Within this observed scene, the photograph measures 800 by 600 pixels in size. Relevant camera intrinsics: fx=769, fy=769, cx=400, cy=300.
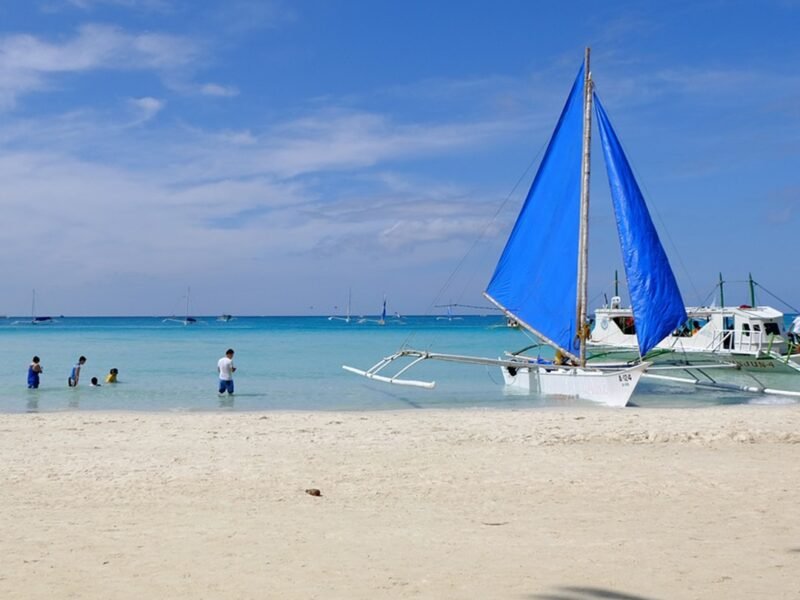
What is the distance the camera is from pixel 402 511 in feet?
24.7

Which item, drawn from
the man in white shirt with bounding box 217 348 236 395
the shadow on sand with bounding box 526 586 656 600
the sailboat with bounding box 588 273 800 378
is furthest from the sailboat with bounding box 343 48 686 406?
the shadow on sand with bounding box 526 586 656 600

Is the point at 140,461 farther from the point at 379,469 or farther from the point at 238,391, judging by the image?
the point at 238,391

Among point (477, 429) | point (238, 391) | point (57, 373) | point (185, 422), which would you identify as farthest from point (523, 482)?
point (57, 373)

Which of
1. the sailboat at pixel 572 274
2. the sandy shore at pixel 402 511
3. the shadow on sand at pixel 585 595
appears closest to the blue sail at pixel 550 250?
the sailboat at pixel 572 274

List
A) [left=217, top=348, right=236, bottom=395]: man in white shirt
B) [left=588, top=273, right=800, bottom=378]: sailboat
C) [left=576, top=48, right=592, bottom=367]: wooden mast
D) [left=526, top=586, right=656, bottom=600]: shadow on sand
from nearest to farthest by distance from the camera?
[left=526, top=586, right=656, bottom=600]: shadow on sand < [left=576, top=48, right=592, bottom=367]: wooden mast < [left=217, top=348, right=236, bottom=395]: man in white shirt < [left=588, top=273, right=800, bottom=378]: sailboat

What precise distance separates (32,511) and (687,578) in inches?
231

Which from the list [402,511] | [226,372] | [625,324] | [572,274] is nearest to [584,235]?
[572,274]

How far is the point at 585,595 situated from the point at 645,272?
14187 millimetres

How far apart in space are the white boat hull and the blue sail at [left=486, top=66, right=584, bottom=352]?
969 mm

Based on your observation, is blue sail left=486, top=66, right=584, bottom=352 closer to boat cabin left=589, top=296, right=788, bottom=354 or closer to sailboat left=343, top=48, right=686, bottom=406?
sailboat left=343, top=48, right=686, bottom=406

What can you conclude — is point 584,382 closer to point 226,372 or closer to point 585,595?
point 226,372

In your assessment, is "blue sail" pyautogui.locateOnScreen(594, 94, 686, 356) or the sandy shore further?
"blue sail" pyautogui.locateOnScreen(594, 94, 686, 356)

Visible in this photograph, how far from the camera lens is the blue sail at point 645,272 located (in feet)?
59.7

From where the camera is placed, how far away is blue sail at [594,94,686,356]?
1819 centimetres
